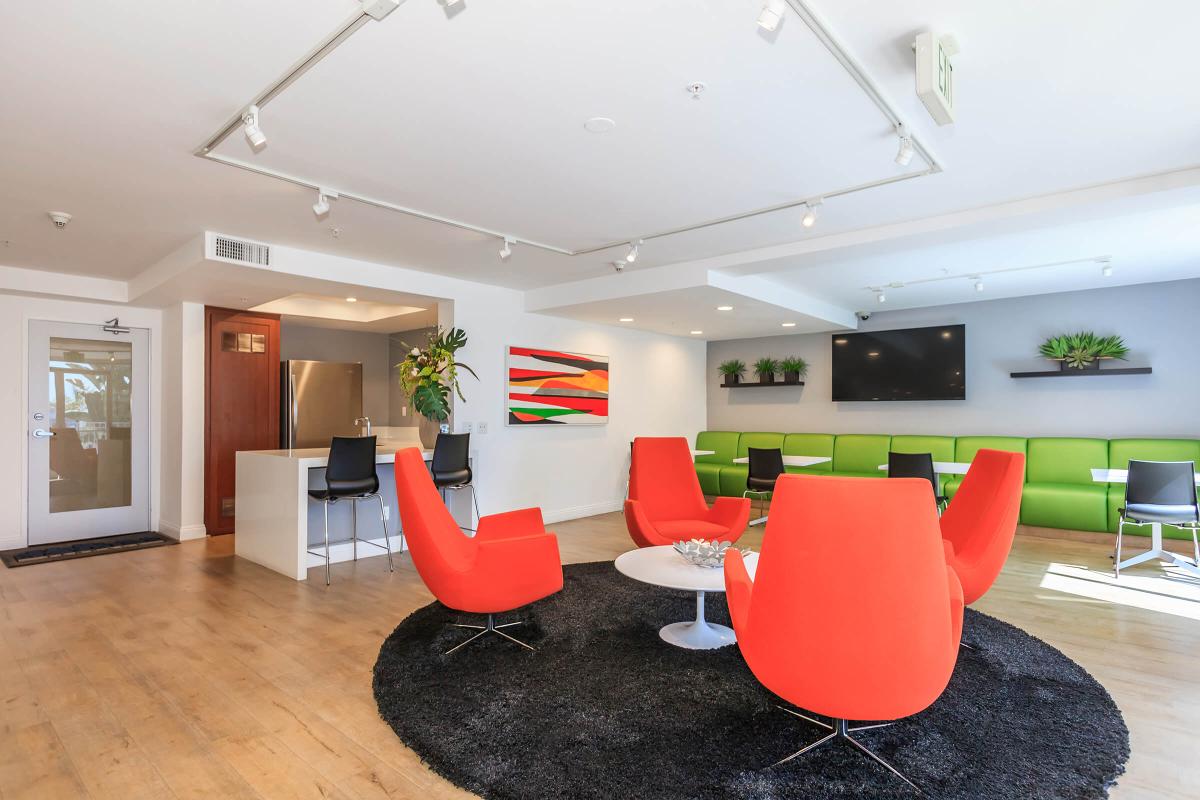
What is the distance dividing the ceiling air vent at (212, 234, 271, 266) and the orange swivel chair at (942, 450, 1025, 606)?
15.8 feet

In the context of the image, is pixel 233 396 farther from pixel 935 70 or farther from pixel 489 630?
pixel 935 70

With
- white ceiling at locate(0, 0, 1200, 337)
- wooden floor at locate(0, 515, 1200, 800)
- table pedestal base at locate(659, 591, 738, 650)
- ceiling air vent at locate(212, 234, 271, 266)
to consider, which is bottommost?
wooden floor at locate(0, 515, 1200, 800)

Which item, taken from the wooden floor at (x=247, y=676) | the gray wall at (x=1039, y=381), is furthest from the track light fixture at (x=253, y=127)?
the gray wall at (x=1039, y=381)

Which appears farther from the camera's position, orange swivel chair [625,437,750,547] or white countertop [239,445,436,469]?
white countertop [239,445,436,469]

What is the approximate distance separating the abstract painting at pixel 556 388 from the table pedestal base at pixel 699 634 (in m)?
3.40

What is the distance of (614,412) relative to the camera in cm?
770

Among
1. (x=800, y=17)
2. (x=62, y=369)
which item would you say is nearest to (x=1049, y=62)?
(x=800, y=17)

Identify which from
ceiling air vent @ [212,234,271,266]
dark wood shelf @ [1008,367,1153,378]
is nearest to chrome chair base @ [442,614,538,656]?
ceiling air vent @ [212,234,271,266]

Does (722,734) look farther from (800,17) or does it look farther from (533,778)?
(800,17)

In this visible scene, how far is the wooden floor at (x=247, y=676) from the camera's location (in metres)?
2.18

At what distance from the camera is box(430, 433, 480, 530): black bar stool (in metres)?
5.20

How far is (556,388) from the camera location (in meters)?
6.93

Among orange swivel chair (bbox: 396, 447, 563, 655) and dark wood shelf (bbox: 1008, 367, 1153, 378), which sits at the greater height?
dark wood shelf (bbox: 1008, 367, 1153, 378)

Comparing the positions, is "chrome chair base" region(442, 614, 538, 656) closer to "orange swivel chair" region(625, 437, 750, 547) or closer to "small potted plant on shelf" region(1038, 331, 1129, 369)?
"orange swivel chair" region(625, 437, 750, 547)
